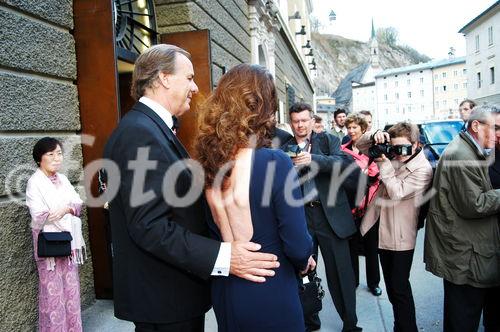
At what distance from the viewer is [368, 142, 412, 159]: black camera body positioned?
323cm

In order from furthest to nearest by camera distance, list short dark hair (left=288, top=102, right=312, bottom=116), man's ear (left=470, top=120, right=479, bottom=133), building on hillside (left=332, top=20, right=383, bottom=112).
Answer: building on hillside (left=332, top=20, right=383, bottom=112)
short dark hair (left=288, top=102, right=312, bottom=116)
man's ear (left=470, top=120, right=479, bottom=133)

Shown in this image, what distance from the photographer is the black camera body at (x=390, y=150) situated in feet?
10.6

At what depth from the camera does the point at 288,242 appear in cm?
177

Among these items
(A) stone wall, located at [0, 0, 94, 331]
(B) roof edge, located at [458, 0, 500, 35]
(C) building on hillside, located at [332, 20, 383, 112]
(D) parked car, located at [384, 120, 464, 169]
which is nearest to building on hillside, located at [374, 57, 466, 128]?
(C) building on hillside, located at [332, 20, 383, 112]

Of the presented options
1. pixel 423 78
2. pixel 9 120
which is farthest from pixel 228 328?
pixel 423 78

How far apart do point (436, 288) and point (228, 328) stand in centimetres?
361

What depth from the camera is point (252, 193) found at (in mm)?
1730

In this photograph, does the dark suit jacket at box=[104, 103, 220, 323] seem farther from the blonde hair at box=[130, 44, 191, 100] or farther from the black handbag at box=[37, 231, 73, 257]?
the black handbag at box=[37, 231, 73, 257]

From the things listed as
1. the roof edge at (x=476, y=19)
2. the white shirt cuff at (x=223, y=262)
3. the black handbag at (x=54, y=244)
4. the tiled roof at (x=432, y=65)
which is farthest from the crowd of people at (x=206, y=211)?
the tiled roof at (x=432, y=65)

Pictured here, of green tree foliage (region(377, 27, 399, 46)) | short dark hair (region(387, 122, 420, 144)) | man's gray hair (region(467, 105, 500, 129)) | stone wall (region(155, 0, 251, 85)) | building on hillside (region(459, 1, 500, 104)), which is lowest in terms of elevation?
short dark hair (region(387, 122, 420, 144))

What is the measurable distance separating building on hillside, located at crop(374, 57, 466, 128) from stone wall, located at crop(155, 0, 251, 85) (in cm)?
6906

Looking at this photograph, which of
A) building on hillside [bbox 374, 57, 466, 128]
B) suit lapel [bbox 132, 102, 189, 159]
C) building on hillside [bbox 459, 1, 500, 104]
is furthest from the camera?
building on hillside [bbox 374, 57, 466, 128]

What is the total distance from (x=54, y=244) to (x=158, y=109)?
165 centimetres

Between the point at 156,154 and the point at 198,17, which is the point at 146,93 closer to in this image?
the point at 156,154
